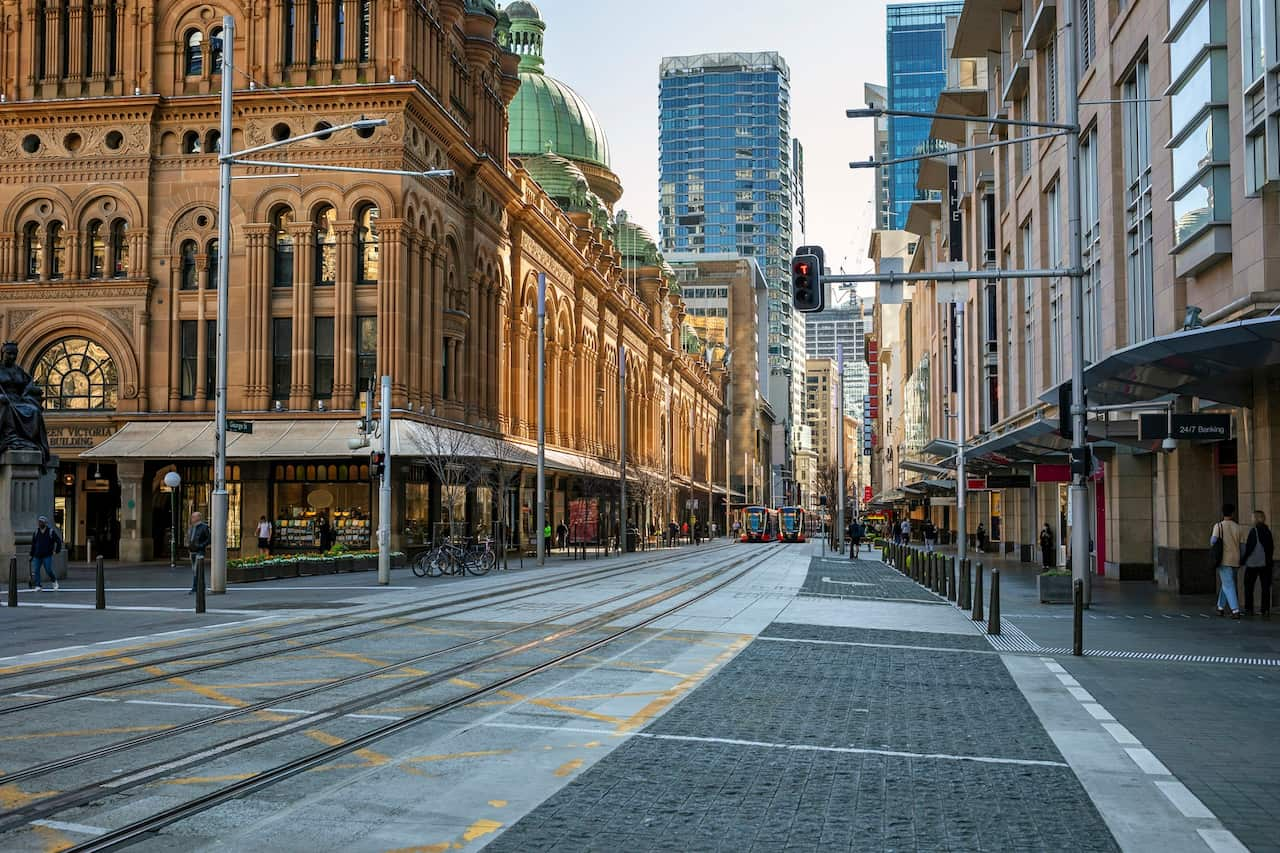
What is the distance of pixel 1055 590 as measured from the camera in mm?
25531

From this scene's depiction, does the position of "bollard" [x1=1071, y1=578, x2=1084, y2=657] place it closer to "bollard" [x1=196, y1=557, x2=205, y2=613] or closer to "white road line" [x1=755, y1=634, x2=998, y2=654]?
"white road line" [x1=755, y1=634, x2=998, y2=654]

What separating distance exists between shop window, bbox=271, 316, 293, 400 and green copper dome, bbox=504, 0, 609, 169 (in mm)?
43640

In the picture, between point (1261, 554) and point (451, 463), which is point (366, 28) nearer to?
point (451, 463)

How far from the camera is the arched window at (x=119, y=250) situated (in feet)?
161

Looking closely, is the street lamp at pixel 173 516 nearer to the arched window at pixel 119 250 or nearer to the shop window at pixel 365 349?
the shop window at pixel 365 349

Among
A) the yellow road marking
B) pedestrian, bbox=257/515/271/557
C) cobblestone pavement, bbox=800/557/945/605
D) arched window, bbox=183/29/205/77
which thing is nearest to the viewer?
the yellow road marking

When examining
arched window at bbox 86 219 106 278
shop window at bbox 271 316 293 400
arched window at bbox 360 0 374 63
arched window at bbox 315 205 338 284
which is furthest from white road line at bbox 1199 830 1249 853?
arched window at bbox 86 219 106 278

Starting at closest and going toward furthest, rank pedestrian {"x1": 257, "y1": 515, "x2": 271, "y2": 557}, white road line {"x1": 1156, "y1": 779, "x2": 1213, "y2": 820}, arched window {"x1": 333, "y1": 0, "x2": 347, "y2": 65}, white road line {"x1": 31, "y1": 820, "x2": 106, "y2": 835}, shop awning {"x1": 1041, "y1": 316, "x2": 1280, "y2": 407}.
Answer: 1. white road line {"x1": 31, "y1": 820, "x2": 106, "y2": 835}
2. white road line {"x1": 1156, "y1": 779, "x2": 1213, "y2": 820}
3. shop awning {"x1": 1041, "y1": 316, "x2": 1280, "y2": 407}
4. pedestrian {"x1": 257, "y1": 515, "x2": 271, "y2": 557}
5. arched window {"x1": 333, "y1": 0, "x2": 347, "y2": 65}

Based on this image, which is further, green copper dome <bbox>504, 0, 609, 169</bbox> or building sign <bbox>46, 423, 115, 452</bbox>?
green copper dome <bbox>504, 0, 609, 169</bbox>

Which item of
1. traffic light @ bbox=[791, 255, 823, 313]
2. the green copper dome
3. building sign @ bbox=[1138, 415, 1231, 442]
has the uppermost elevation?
the green copper dome

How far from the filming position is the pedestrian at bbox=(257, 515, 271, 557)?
45219 millimetres

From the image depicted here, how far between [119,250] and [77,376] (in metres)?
5.09

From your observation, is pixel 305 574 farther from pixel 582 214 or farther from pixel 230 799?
pixel 582 214

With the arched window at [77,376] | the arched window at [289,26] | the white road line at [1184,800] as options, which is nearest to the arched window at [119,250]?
the arched window at [77,376]
